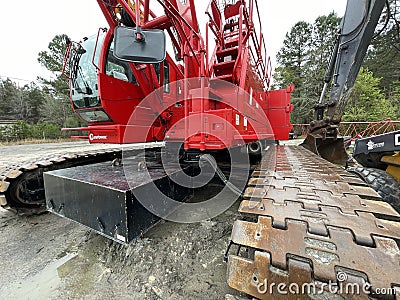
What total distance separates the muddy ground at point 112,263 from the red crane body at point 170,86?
952 mm

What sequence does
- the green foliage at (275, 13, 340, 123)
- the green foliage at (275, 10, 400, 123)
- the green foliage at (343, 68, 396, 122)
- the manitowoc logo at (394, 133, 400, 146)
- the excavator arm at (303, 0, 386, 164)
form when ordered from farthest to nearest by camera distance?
the green foliage at (275, 13, 340, 123), the green foliage at (275, 10, 400, 123), the green foliage at (343, 68, 396, 122), the excavator arm at (303, 0, 386, 164), the manitowoc logo at (394, 133, 400, 146)

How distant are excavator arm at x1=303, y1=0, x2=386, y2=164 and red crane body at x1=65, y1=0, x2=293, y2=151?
1.32m

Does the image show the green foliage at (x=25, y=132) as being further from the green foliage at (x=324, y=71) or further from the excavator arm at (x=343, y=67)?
the green foliage at (x=324, y=71)

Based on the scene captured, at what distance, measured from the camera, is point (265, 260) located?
0.63 metres

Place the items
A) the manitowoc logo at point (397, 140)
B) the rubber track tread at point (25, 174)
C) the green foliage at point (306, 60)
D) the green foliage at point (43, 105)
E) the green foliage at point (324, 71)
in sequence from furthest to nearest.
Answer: the green foliage at point (306, 60) < the green foliage at point (43, 105) < the green foliage at point (324, 71) < the rubber track tread at point (25, 174) < the manitowoc logo at point (397, 140)

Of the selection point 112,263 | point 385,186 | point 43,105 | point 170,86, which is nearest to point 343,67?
point 385,186

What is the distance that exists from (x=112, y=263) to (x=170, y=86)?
2294mm

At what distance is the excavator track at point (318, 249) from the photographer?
21.6 inches

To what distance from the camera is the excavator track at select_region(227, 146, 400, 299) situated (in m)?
0.55

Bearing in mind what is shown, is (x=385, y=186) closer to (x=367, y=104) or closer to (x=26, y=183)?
(x=26, y=183)

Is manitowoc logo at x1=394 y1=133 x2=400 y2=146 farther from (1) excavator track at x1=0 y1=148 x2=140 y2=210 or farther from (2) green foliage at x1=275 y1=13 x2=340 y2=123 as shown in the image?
(2) green foliage at x1=275 y1=13 x2=340 y2=123

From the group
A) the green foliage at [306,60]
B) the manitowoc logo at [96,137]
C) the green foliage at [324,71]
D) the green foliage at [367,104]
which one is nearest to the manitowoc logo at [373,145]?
the manitowoc logo at [96,137]

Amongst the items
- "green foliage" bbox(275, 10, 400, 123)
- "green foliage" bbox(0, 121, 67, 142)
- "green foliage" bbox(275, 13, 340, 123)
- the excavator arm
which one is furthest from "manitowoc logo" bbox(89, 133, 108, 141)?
"green foliage" bbox(275, 13, 340, 123)

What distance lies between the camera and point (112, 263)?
1571mm
